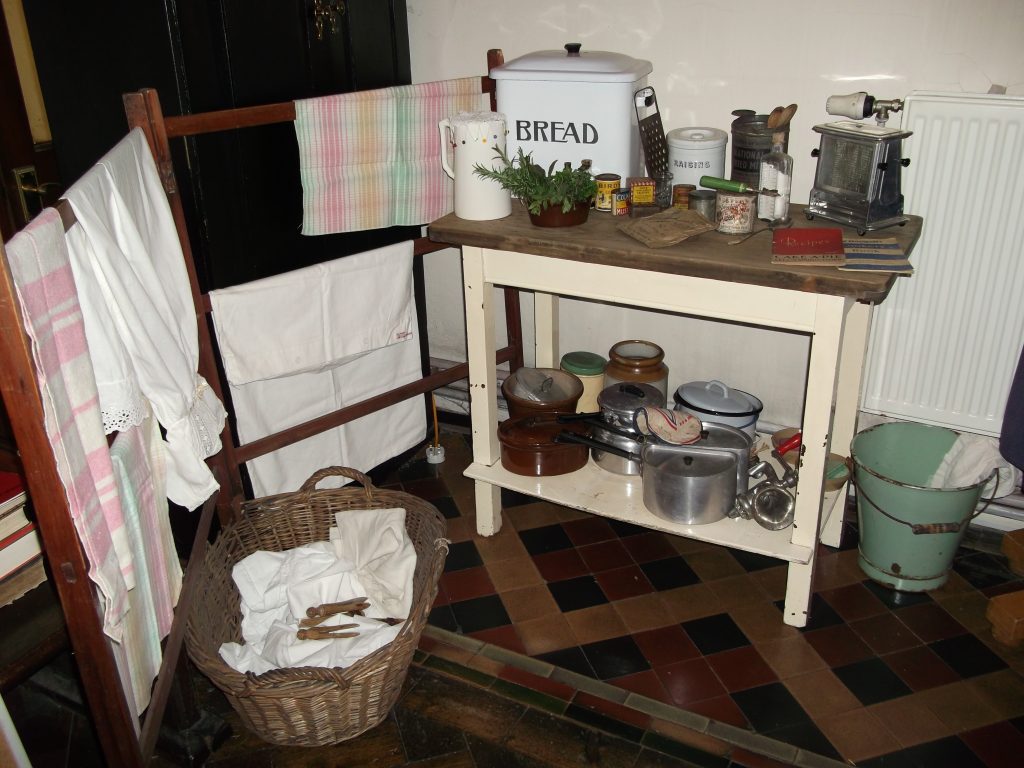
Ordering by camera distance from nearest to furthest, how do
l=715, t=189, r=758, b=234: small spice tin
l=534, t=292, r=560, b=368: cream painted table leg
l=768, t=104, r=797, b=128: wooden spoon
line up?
1. l=715, t=189, r=758, b=234: small spice tin
2. l=768, t=104, r=797, b=128: wooden spoon
3. l=534, t=292, r=560, b=368: cream painted table leg

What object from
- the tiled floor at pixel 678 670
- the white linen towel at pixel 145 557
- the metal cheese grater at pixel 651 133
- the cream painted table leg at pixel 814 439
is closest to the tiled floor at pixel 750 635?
the tiled floor at pixel 678 670

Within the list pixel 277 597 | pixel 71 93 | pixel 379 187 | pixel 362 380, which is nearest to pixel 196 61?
pixel 71 93

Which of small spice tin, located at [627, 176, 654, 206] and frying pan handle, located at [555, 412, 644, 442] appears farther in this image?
frying pan handle, located at [555, 412, 644, 442]

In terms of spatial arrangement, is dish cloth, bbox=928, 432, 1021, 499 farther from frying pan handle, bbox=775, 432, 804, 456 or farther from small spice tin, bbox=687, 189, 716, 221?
small spice tin, bbox=687, 189, 716, 221

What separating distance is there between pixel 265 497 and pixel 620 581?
950 mm

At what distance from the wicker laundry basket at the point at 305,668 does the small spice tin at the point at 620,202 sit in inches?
34.3

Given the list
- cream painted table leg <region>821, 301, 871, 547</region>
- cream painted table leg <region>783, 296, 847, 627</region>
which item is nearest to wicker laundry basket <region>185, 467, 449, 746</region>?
cream painted table leg <region>783, 296, 847, 627</region>

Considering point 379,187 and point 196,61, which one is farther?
point 379,187

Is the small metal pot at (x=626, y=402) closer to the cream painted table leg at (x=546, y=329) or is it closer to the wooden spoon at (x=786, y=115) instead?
the cream painted table leg at (x=546, y=329)

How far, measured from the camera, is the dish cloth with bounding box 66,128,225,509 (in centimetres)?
137

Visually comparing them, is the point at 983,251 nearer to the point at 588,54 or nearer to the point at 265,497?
the point at 588,54

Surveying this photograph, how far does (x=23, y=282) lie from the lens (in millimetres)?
1104

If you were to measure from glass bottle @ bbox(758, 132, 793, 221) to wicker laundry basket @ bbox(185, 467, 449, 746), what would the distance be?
3.51 ft

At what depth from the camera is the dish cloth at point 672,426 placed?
2191mm
